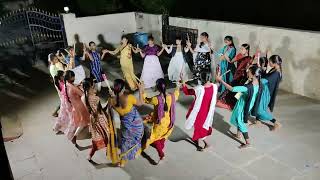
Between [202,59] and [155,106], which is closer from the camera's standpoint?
[155,106]

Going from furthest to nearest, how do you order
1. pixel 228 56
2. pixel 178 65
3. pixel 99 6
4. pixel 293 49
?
pixel 99 6 < pixel 178 65 < pixel 293 49 < pixel 228 56

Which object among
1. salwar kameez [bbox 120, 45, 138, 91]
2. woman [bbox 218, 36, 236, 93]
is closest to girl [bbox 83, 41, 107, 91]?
salwar kameez [bbox 120, 45, 138, 91]

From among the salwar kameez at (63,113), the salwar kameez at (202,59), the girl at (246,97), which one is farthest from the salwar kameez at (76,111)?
the salwar kameez at (202,59)

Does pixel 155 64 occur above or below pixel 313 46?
below

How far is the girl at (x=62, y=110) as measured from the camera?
21.1ft

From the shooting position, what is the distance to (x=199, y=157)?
5.91m

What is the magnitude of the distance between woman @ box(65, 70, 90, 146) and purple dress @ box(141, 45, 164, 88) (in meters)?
3.32

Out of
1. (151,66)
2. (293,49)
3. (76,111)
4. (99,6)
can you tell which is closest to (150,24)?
(99,6)

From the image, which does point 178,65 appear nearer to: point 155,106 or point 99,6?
point 155,106

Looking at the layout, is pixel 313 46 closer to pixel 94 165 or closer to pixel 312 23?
pixel 312 23

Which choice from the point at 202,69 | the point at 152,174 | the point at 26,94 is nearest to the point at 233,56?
the point at 202,69

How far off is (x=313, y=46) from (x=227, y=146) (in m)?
3.93

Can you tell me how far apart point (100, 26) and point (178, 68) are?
626cm

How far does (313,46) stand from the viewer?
809cm
